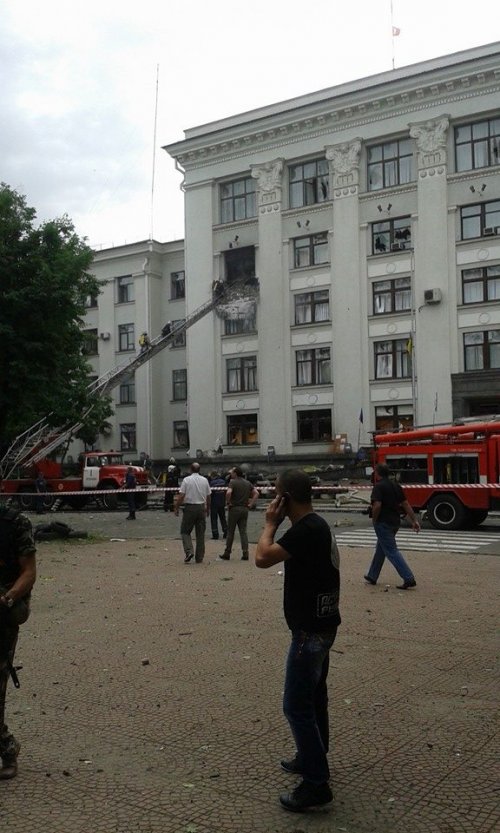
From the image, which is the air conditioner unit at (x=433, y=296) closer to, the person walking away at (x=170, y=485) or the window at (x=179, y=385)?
the person walking away at (x=170, y=485)

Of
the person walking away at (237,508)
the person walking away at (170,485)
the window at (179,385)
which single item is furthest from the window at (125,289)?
the person walking away at (237,508)

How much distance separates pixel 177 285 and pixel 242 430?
12111 millimetres

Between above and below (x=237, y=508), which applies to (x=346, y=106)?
above

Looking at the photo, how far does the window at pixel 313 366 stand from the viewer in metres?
39.2

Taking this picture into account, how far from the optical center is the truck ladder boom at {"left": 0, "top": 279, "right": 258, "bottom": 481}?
33.9 m

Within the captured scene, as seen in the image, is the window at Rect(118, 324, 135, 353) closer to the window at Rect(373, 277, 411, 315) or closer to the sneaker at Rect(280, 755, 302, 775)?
the window at Rect(373, 277, 411, 315)

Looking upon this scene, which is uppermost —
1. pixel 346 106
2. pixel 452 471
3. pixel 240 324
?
pixel 346 106

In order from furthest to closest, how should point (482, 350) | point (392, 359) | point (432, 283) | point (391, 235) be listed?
1. point (391, 235)
2. point (392, 359)
3. point (432, 283)
4. point (482, 350)

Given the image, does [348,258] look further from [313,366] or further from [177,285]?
[177,285]

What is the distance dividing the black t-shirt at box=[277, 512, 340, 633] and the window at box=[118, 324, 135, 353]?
45.7m

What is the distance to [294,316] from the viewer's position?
40188 mm

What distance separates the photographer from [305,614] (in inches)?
174

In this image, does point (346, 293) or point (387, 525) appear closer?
point (387, 525)

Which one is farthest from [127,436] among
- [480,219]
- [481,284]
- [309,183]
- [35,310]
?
[35,310]
